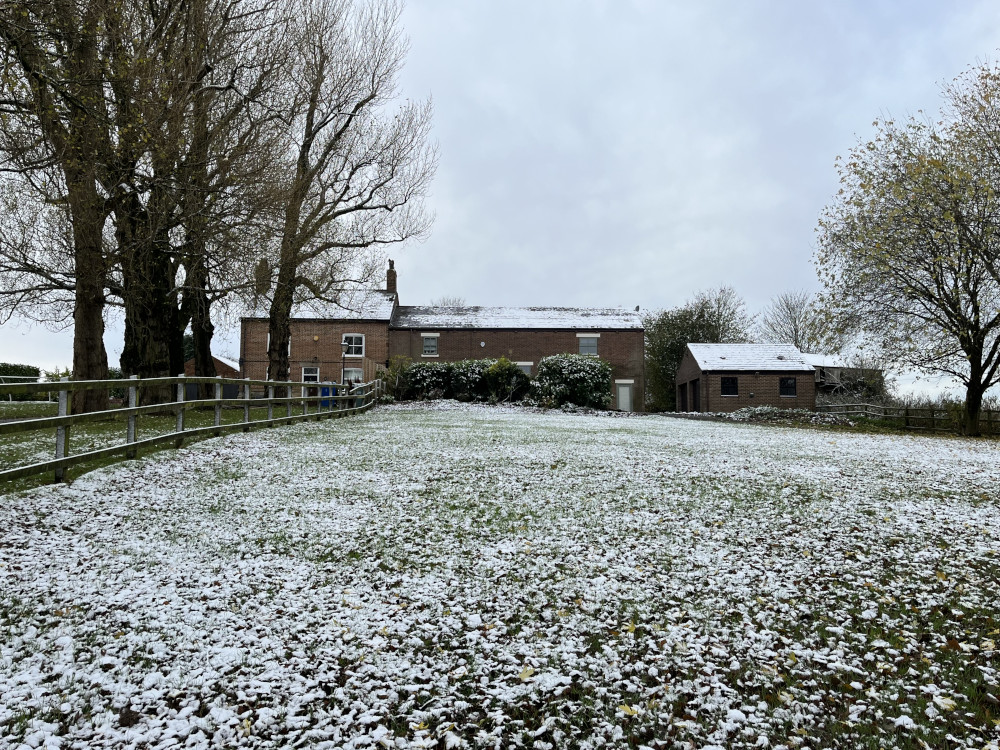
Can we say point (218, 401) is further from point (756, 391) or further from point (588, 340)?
point (756, 391)

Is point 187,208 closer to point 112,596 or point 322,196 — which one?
point 322,196

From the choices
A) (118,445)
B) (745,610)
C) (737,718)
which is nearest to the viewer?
(737,718)

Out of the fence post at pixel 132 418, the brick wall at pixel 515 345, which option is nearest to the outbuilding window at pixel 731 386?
the brick wall at pixel 515 345

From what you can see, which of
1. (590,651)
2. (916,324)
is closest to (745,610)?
(590,651)

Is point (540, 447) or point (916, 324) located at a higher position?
point (916, 324)

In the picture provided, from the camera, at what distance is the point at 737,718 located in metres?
2.96

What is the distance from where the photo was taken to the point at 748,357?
42.3 m

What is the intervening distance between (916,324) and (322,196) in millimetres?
22395

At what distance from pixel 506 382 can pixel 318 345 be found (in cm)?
1540

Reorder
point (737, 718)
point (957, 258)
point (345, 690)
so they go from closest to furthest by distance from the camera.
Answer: point (737, 718), point (345, 690), point (957, 258)

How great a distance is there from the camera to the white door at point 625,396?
42906 millimetres

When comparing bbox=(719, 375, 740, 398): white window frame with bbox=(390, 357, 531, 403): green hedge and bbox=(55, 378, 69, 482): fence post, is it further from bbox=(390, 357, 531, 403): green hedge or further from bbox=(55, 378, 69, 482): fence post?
bbox=(55, 378, 69, 482): fence post

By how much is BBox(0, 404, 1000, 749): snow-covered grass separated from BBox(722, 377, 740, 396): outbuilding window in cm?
3462

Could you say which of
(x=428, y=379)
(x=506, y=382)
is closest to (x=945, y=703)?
(x=506, y=382)
